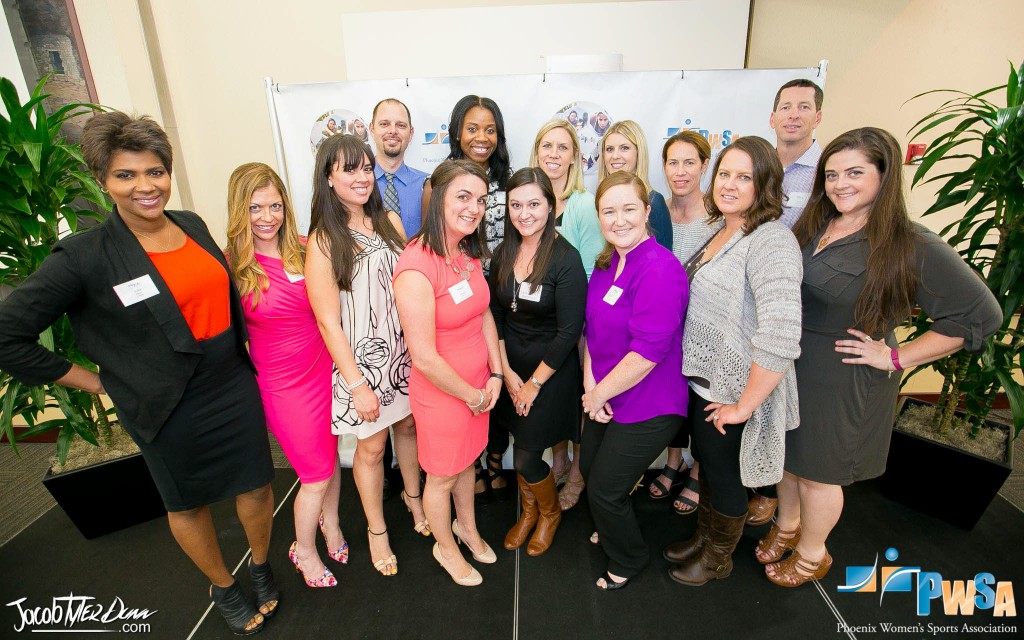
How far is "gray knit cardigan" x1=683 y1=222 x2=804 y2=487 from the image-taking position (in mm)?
1440

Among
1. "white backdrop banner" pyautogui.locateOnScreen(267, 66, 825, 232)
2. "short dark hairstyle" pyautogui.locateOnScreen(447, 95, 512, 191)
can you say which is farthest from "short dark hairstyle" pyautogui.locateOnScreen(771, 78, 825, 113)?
"short dark hairstyle" pyautogui.locateOnScreen(447, 95, 512, 191)

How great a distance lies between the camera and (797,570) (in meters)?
1.99

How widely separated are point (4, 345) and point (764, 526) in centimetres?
314

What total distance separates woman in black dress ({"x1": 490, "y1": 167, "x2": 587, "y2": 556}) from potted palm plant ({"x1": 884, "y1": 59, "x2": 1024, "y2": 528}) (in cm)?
161

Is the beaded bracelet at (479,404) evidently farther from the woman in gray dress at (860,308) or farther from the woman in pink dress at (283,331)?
the woman in gray dress at (860,308)

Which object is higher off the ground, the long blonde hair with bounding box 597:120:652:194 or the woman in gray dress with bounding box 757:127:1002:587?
the long blonde hair with bounding box 597:120:652:194

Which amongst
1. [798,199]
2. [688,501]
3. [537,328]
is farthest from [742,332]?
[798,199]

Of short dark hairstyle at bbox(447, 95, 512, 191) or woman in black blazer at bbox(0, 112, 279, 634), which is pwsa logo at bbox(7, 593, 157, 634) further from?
short dark hairstyle at bbox(447, 95, 512, 191)

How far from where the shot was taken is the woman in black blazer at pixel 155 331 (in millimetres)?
1299

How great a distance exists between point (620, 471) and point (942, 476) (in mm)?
1933

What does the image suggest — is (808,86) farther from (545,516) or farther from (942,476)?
(545,516)

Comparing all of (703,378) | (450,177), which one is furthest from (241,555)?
(703,378)

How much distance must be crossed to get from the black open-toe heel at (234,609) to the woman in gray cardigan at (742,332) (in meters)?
1.98

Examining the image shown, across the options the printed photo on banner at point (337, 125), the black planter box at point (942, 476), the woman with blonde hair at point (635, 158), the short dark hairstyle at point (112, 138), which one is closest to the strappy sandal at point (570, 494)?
the woman with blonde hair at point (635, 158)
